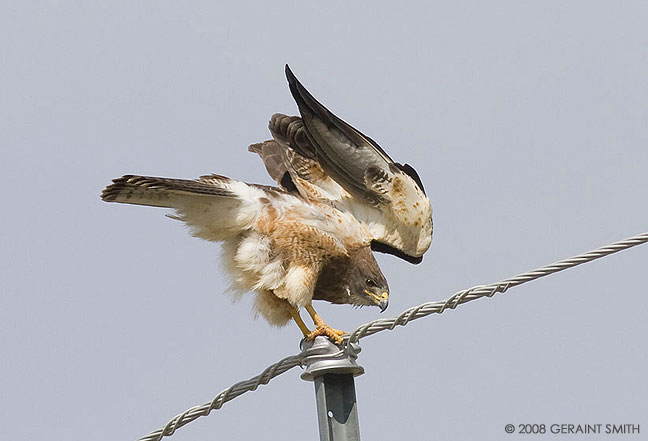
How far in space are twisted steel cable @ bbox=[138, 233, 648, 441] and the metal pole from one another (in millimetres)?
31

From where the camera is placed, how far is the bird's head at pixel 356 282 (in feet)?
22.4

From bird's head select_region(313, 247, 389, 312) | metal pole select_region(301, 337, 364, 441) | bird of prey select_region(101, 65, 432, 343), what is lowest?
metal pole select_region(301, 337, 364, 441)

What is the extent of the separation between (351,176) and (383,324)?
2.27m

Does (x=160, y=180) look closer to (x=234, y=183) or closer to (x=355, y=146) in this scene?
(x=234, y=183)

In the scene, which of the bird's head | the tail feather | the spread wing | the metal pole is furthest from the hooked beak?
the metal pole

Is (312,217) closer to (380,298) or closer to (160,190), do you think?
(380,298)

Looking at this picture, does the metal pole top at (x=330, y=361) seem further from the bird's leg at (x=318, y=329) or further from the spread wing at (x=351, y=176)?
the spread wing at (x=351, y=176)

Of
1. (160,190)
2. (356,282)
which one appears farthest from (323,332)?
(160,190)

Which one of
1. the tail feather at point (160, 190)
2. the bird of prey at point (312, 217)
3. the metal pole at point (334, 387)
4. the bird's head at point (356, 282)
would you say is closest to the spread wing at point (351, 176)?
the bird of prey at point (312, 217)

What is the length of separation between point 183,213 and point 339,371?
2.25m

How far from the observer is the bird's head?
683 centimetres

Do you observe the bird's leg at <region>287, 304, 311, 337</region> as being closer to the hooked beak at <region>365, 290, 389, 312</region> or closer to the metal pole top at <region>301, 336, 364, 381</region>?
the hooked beak at <region>365, 290, 389, 312</region>

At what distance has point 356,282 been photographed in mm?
6863

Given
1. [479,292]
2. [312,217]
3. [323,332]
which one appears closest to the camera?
[479,292]
